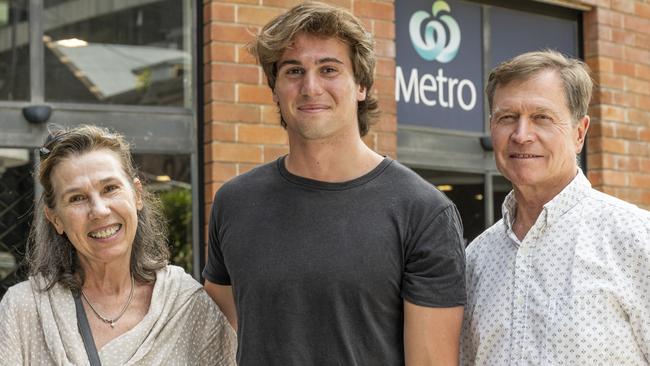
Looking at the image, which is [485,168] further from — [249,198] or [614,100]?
[249,198]

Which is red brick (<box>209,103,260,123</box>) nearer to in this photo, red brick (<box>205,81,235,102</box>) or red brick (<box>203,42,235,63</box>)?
red brick (<box>205,81,235,102</box>)

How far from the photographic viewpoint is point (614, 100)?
21.8ft

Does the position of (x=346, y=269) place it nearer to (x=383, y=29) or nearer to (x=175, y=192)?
(x=175, y=192)

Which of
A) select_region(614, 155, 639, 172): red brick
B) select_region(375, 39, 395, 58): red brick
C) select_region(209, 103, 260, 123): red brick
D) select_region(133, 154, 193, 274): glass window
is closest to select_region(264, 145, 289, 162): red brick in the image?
select_region(209, 103, 260, 123): red brick

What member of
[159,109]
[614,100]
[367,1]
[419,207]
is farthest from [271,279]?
[614,100]

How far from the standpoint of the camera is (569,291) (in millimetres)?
2824

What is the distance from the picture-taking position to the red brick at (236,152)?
5.21 meters

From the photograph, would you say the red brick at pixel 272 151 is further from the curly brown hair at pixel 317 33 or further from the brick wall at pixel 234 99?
the curly brown hair at pixel 317 33

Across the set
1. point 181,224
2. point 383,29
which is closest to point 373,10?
point 383,29

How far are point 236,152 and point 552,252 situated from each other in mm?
2574

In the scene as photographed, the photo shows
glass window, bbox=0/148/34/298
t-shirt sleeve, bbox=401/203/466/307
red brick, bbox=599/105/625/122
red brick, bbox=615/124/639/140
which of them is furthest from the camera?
red brick, bbox=615/124/639/140

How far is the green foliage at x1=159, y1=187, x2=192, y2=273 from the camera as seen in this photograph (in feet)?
17.7

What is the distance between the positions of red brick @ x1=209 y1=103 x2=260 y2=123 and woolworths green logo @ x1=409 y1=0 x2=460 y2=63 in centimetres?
133

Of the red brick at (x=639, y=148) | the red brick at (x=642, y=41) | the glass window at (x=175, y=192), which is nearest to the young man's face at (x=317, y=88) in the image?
the glass window at (x=175, y=192)
